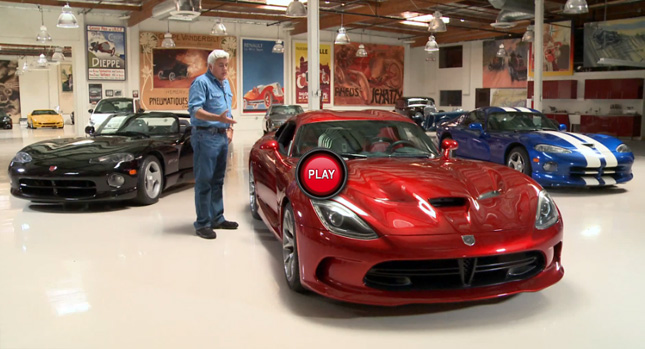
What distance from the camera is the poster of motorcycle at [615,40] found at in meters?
15.9

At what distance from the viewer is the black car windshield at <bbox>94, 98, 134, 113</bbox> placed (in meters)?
16.0

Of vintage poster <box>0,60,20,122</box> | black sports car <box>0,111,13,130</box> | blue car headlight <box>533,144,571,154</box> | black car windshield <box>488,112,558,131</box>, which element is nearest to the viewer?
blue car headlight <box>533,144,571,154</box>

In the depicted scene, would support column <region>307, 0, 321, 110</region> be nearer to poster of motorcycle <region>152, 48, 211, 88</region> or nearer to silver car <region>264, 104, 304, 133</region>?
silver car <region>264, 104, 304, 133</region>

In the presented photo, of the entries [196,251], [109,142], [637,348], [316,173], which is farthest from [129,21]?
[637,348]

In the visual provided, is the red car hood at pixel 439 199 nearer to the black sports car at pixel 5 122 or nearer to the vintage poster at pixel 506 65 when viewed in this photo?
the vintage poster at pixel 506 65

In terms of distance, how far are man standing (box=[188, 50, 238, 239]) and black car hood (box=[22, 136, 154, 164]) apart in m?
1.57

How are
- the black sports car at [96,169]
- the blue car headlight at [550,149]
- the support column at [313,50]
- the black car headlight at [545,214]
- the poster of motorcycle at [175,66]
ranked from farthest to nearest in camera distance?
the poster of motorcycle at [175,66] < the support column at [313,50] < the blue car headlight at [550,149] < the black sports car at [96,169] < the black car headlight at [545,214]

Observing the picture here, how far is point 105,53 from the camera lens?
19.2m

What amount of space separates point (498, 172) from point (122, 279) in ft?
8.14

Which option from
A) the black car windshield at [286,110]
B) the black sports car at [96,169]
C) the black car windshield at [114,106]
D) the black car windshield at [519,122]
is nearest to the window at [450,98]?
the black car windshield at [286,110]

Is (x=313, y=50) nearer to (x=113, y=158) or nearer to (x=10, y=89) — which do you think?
(x=113, y=158)

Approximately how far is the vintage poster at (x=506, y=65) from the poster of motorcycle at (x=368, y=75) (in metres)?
4.41

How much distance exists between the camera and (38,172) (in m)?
5.64

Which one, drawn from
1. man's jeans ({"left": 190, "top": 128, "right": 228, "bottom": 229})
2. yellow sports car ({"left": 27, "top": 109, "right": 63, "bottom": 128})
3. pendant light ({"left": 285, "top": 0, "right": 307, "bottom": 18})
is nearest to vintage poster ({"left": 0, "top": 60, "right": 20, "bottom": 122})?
yellow sports car ({"left": 27, "top": 109, "right": 63, "bottom": 128})
